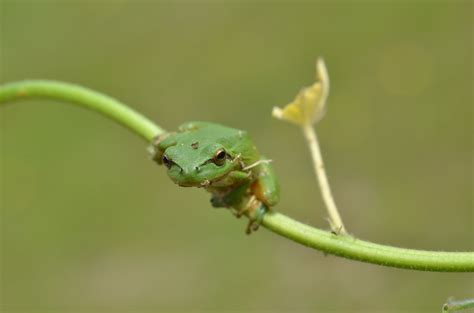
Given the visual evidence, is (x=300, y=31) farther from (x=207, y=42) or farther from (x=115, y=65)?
(x=115, y=65)

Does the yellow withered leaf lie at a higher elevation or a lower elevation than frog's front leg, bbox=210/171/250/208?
higher

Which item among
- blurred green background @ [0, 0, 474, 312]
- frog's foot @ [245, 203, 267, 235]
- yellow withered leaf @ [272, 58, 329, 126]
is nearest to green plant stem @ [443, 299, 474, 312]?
frog's foot @ [245, 203, 267, 235]

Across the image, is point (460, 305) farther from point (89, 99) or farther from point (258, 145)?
point (258, 145)

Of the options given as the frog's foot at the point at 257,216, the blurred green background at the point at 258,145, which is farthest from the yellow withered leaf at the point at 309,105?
the blurred green background at the point at 258,145

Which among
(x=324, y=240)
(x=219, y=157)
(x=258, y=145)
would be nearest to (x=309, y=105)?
(x=219, y=157)

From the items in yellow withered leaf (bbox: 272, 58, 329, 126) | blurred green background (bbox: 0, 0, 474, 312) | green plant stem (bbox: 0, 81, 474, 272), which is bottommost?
green plant stem (bbox: 0, 81, 474, 272)

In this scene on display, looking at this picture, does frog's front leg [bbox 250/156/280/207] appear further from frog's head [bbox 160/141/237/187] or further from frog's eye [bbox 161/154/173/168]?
frog's eye [bbox 161/154/173/168]

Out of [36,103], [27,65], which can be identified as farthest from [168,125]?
[27,65]
